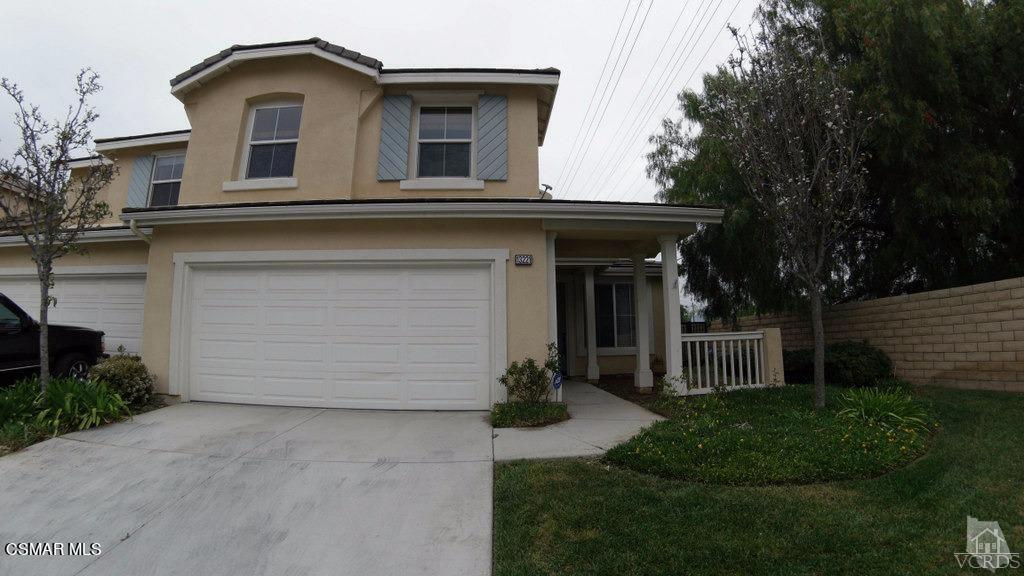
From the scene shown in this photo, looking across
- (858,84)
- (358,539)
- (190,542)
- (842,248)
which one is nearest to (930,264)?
(842,248)

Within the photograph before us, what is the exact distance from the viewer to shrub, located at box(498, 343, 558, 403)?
21.8 feet

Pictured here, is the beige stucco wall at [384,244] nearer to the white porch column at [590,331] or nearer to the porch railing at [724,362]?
the porch railing at [724,362]

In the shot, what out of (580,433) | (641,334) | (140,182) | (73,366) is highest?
(140,182)

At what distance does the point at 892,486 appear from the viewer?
3773 mm

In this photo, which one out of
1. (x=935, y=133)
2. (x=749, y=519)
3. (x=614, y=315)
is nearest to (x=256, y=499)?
(x=749, y=519)

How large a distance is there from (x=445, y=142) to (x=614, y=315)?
6.57 meters

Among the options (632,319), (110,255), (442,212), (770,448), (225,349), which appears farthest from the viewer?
(632,319)

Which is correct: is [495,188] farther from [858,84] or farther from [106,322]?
[106,322]

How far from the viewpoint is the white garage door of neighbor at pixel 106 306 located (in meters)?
8.97

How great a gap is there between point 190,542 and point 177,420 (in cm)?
358

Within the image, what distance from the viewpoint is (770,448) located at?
456 cm

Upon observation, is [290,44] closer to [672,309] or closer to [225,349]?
[225,349]

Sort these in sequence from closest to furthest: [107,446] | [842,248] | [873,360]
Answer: [107,446] → [873,360] → [842,248]

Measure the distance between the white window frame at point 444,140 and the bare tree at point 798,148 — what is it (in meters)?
4.11
